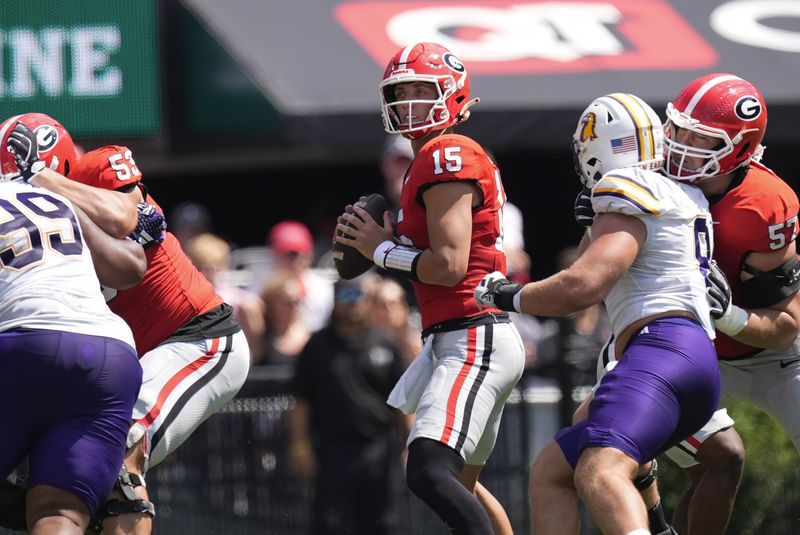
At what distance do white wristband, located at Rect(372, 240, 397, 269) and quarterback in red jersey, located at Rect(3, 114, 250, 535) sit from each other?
30.3 inches

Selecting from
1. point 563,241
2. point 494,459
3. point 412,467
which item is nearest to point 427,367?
point 412,467

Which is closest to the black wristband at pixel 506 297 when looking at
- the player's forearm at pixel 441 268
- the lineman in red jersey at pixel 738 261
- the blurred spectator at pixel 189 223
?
the player's forearm at pixel 441 268

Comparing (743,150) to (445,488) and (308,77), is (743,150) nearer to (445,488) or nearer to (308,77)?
(445,488)

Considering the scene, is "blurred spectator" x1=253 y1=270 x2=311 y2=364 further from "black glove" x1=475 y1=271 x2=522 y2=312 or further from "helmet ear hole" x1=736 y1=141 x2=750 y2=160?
"helmet ear hole" x1=736 y1=141 x2=750 y2=160

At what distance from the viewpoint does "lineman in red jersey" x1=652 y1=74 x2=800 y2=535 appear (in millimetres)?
5660

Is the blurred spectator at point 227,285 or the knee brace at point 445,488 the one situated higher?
the knee brace at point 445,488

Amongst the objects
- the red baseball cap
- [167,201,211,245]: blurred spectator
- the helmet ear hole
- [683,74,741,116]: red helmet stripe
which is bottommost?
[167,201,211,245]: blurred spectator

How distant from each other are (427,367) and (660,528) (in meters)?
1.15

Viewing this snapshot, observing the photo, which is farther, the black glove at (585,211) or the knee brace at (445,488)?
the black glove at (585,211)

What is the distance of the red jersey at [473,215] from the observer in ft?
18.7

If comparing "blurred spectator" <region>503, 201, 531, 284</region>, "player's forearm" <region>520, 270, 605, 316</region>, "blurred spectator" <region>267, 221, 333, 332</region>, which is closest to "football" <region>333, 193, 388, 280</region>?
"player's forearm" <region>520, 270, 605, 316</region>

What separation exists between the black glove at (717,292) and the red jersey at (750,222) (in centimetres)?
35

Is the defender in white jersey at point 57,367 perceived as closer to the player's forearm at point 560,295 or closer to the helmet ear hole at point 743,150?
the player's forearm at point 560,295

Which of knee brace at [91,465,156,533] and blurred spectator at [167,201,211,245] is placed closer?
knee brace at [91,465,156,533]
